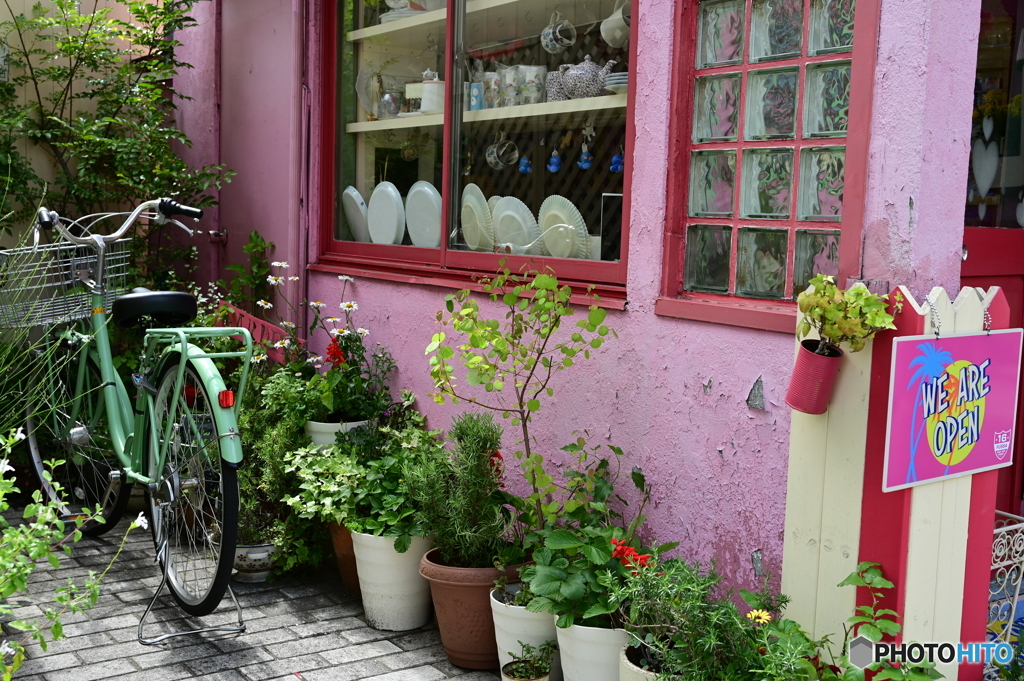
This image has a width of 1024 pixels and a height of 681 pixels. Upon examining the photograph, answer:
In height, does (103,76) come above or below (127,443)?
above

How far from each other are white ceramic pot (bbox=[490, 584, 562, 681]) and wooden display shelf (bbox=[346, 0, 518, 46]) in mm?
2713

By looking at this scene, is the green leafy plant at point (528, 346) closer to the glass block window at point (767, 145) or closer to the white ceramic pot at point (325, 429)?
the glass block window at point (767, 145)

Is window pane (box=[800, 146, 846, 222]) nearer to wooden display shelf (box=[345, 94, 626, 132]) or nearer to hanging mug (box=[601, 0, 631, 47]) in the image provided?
wooden display shelf (box=[345, 94, 626, 132])

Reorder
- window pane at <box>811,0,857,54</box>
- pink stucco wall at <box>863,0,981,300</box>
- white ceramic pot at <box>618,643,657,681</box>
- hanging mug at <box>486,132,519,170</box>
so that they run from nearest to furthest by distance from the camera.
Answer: pink stucco wall at <box>863,0,981,300</box> → white ceramic pot at <box>618,643,657,681</box> → window pane at <box>811,0,857,54</box> → hanging mug at <box>486,132,519,170</box>

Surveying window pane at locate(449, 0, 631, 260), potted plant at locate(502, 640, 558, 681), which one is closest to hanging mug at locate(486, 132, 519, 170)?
window pane at locate(449, 0, 631, 260)

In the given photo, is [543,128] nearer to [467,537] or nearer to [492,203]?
[492,203]

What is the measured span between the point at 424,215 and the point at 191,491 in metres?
1.80

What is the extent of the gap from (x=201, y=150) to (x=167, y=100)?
362 millimetres

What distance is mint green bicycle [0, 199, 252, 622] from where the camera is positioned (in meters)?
3.67

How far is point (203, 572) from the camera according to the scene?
398cm

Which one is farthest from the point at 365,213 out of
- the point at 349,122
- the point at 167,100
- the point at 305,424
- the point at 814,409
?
the point at 814,409

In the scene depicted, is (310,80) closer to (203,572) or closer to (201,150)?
(201,150)

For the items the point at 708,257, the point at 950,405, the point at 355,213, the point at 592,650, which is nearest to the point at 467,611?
the point at 592,650

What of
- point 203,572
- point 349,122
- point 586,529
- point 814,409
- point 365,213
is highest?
point 349,122
